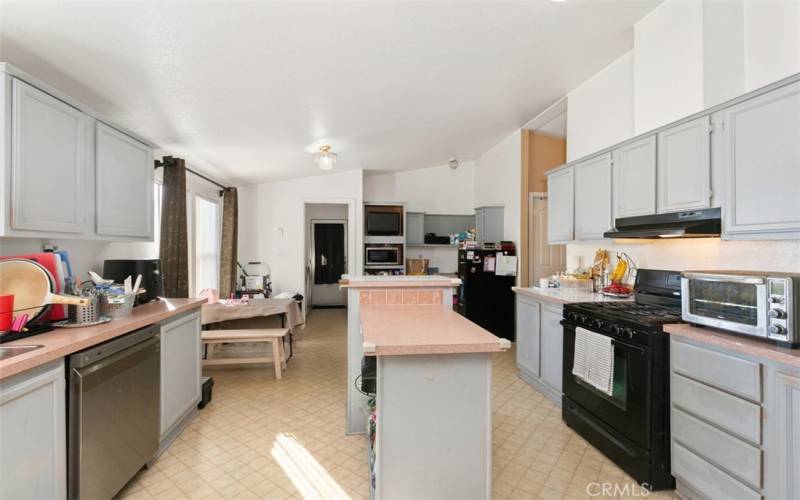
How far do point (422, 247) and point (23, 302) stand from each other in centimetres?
548

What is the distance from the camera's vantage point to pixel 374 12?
73.7 inches

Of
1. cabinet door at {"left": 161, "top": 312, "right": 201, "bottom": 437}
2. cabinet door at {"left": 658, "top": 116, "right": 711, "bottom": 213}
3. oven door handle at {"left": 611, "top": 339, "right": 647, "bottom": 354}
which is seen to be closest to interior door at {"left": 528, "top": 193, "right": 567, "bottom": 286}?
cabinet door at {"left": 658, "top": 116, "right": 711, "bottom": 213}

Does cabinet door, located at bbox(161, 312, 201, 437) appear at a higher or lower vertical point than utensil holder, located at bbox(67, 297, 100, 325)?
lower

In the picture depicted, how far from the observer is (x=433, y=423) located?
144 cm

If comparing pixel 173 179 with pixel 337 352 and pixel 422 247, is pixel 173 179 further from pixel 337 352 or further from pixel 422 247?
pixel 422 247

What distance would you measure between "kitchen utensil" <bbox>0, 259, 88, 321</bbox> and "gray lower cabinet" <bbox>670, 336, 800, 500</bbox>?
308 cm

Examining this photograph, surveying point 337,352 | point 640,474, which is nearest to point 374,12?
point 640,474

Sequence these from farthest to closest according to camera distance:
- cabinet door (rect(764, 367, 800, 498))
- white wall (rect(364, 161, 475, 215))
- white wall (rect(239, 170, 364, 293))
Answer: white wall (rect(364, 161, 475, 215)), white wall (rect(239, 170, 364, 293)), cabinet door (rect(764, 367, 800, 498))

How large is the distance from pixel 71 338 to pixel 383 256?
15.0 ft

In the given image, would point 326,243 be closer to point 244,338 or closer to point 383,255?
point 383,255

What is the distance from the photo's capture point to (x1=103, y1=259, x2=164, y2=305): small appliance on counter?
2.35 metres

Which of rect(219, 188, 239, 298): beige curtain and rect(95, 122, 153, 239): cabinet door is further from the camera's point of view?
rect(219, 188, 239, 298): beige curtain

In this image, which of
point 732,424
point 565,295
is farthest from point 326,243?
point 732,424

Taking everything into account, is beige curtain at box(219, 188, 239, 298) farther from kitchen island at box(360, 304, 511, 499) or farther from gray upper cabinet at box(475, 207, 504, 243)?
kitchen island at box(360, 304, 511, 499)
